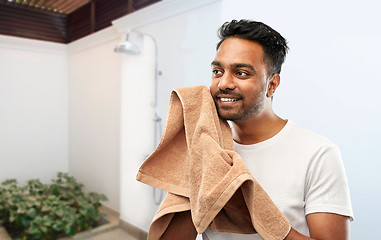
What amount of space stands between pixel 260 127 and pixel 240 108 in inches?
5.4

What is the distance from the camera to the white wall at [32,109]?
138 inches

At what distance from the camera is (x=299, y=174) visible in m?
0.76

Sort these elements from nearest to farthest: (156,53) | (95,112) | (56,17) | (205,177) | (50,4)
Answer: (205,177) < (156,53) < (95,112) < (50,4) < (56,17)

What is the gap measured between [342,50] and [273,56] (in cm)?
63

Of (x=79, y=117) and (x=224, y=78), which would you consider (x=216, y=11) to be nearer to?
(x=224, y=78)

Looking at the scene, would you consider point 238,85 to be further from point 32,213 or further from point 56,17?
point 56,17

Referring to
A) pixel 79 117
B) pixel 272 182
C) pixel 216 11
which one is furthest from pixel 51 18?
pixel 272 182

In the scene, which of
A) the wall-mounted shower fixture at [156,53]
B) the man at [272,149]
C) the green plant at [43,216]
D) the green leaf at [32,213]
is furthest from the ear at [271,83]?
the green leaf at [32,213]

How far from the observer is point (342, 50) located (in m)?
1.28

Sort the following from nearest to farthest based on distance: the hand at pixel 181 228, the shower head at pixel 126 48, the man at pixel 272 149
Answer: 1. the man at pixel 272 149
2. the hand at pixel 181 228
3. the shower head at pixel 126 48

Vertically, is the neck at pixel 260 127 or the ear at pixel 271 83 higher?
the ear at pixel 271 83

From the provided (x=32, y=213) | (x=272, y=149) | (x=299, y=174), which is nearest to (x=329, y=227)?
(x=299, y=174)

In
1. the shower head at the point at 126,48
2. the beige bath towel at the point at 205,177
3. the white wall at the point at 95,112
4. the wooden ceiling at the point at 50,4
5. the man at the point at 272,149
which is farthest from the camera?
the wooden ceiling at the point at 50,4

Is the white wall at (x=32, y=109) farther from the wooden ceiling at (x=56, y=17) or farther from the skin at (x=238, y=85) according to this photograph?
the skin at (x=238, y=85)
